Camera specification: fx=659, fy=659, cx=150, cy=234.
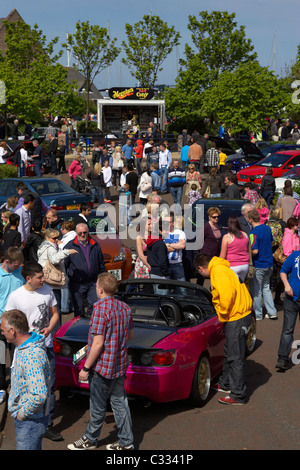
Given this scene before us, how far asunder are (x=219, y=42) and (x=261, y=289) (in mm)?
44149

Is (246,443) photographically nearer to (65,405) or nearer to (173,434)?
(173,434)

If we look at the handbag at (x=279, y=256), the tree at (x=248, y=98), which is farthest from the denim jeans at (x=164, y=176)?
the handbag at (x=279, y=256)

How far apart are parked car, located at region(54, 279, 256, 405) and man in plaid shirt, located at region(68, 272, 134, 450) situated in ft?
2.22

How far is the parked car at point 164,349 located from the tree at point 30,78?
32.1 meters

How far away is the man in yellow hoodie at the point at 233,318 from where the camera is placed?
292 inches

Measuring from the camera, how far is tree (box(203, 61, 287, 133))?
3328 centimetres

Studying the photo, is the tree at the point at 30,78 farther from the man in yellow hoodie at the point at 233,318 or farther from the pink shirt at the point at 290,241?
the man in yellow hoodie at the point at 233,318

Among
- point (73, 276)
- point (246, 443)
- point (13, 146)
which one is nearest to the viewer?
point (246, 443)

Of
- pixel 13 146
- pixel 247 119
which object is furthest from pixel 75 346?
pixel 247 119

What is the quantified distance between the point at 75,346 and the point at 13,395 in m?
2.14

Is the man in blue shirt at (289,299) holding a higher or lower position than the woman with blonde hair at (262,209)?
lower

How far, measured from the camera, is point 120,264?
1230 cm

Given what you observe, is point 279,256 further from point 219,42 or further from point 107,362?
point 219,42

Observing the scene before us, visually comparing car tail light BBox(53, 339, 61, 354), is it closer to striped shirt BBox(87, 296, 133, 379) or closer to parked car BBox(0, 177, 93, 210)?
striped shirt BBox(87, 296, 133, 379)
